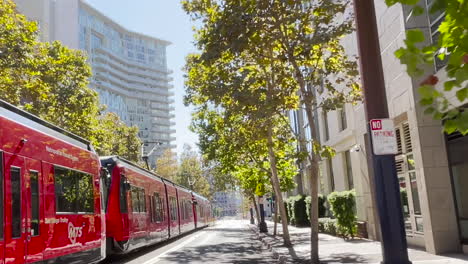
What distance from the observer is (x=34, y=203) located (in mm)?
8438

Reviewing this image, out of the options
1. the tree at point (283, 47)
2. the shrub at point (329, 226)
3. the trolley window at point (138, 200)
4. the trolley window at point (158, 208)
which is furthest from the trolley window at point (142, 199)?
the shrub at point (329, 226)

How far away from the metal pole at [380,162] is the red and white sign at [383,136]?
11cm

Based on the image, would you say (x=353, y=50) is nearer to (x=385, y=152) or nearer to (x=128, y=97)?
(x=385, y=152)

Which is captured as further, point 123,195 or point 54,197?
point 123,195

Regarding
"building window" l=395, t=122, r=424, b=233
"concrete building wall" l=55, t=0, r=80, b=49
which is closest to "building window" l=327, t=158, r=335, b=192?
"building window" l=395, t=122, r=424, b=233

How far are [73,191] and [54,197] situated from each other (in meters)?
1.19

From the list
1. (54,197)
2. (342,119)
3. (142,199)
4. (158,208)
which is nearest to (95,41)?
(342,119)

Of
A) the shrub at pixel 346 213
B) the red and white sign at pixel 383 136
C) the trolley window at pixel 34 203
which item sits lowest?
the shrub at pixel 346 213

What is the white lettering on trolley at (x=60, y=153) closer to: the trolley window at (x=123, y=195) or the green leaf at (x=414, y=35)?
the trolley window at (x=123, y=195)

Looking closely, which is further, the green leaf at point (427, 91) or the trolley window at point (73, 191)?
the trolley window at point (73, 191)

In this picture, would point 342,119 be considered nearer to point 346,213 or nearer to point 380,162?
point 346,213

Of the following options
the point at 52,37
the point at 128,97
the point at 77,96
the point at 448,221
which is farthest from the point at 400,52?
the point at 128,97

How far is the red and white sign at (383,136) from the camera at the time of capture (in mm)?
6844

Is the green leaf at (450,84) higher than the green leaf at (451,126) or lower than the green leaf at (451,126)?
higher
